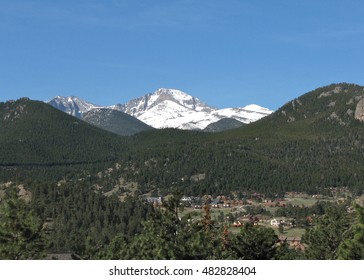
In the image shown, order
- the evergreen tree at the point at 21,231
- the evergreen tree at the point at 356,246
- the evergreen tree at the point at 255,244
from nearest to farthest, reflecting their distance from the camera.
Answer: the evergreen tree at the point at 356,246, the evergreen tree at the point at 21,231, the evergreen tree at the point at 255,244

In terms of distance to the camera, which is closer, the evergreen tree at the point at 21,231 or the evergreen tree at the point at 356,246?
the evergreen tree at the point at 356,246

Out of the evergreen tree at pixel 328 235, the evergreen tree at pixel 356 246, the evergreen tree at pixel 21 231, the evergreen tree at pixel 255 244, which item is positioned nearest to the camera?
the evergreen tree at pixel 356 246

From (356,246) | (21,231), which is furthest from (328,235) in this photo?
(21,231)

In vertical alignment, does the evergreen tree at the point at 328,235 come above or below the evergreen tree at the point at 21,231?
below

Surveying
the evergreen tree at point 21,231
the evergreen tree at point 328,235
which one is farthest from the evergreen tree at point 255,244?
the evergreen tree at point 21,231

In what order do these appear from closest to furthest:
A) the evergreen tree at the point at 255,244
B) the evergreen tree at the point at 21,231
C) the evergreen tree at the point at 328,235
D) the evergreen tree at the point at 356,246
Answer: the evergreen tree at the point at 356,246
the evergreen tree at the point at 21,231
the evergreen tree at the point at 255,244
the evergreen tree at the point at 328,235

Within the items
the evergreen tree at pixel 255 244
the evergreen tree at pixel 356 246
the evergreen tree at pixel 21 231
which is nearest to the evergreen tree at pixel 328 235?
the evergreen tree at pixel 255 244

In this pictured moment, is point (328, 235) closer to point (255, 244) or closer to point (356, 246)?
point (255, 244)

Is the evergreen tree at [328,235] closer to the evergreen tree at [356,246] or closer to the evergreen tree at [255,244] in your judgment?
the evergreen tree at [255,244]

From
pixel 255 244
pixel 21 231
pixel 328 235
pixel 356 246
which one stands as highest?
pixel 21 231

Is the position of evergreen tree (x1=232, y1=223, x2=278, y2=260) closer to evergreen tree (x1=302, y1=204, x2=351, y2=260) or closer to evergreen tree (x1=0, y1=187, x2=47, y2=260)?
evergreen tree (x1=302, y1=204, x2=351, y2=260)
